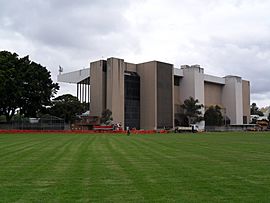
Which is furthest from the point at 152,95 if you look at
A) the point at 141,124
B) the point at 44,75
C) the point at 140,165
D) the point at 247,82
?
the point at 140,165

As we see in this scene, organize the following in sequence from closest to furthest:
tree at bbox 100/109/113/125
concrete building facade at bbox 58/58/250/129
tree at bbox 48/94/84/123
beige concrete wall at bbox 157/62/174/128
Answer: tree at bbox 100/109/113/125 < tree at bbox 48/94/84/123 < concrete building facade at bbox 58/58/250/129 < beige concrete wall at bbox 157/62/174/128

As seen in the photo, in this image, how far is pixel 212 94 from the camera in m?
134

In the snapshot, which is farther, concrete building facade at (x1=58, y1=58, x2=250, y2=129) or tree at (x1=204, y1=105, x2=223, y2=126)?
tree at (x1=204, y1=105, x2=223, y2=126)

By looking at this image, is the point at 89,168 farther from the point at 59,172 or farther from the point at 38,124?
the point at 38,124

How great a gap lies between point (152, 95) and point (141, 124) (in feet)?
30.3

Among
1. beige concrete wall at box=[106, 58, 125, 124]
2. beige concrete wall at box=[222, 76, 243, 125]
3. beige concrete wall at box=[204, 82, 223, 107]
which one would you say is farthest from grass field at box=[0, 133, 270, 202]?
beige concrete wall at box=[222, 76, 243, 125]

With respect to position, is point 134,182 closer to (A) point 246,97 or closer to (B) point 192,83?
(B) point 192,83

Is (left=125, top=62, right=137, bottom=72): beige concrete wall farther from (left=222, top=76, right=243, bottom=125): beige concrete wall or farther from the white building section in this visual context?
(left=222, top=76, right=243, bottom=125): beige concrete wall

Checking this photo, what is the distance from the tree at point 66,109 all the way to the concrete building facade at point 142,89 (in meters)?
7.04

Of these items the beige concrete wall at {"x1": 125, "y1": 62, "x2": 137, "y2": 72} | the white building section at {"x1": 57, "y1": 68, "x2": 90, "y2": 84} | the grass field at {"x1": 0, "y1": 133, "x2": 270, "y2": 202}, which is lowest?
the grass field at {"x1": 0, "y1": 133, "x2": 270, "y2": 202}

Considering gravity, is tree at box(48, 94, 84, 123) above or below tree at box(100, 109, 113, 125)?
above

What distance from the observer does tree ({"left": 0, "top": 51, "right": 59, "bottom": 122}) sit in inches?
2694

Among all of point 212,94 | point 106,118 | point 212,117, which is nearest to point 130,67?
point 106,118

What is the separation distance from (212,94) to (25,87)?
79.0 m
